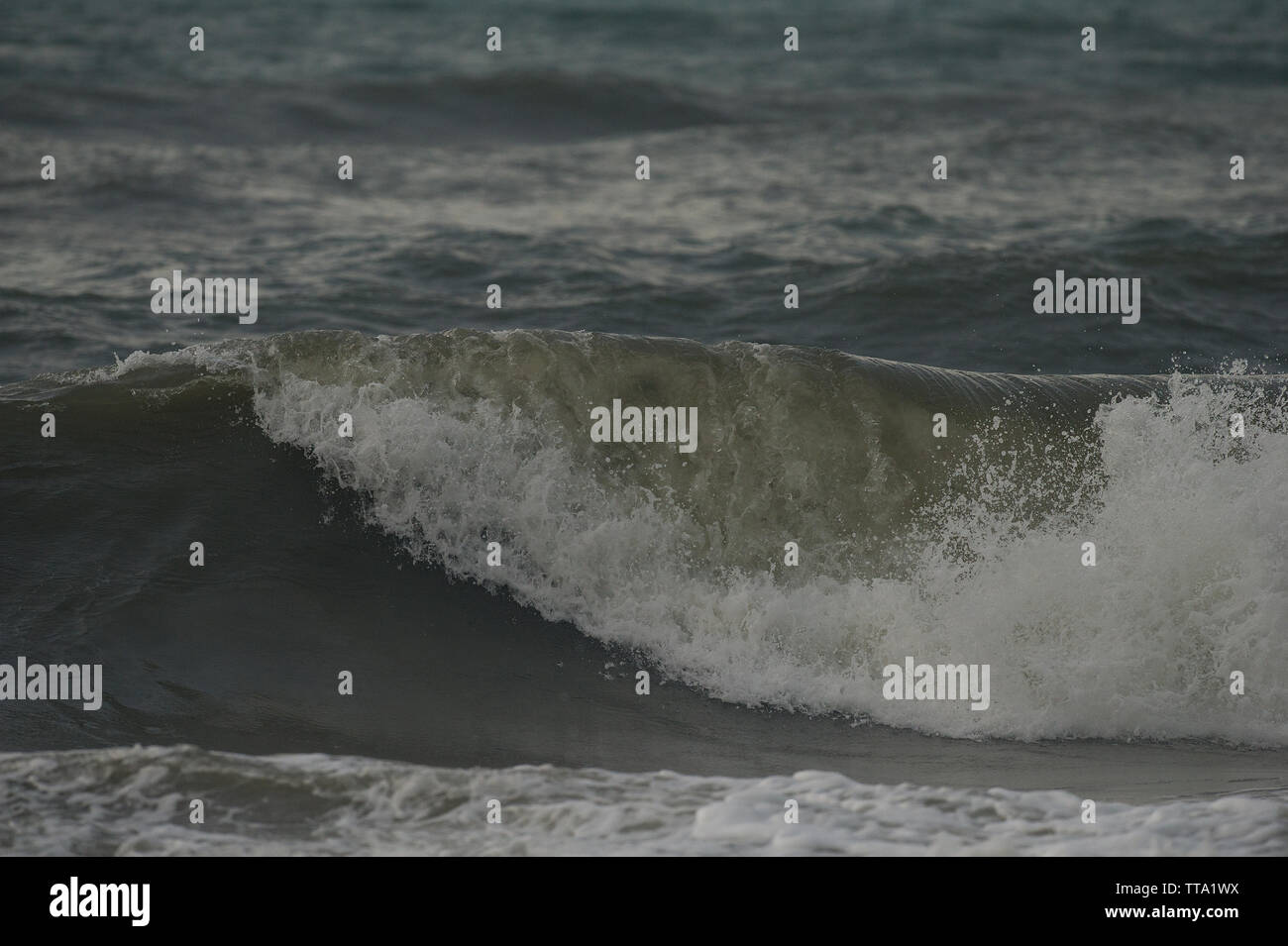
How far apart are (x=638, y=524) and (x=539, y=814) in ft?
9.75

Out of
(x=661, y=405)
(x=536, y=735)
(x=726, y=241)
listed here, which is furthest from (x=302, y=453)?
(x=726, y=241)

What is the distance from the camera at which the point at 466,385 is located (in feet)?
28.6

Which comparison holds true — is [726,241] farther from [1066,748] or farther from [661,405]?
[1066,748]

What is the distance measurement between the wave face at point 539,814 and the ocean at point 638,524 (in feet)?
0.07

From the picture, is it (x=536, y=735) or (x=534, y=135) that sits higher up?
(x=534, y=135)

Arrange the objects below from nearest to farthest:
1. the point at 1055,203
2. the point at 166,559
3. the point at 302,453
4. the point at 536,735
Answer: the point at 536,735 → the point at 166,559 → the point at 302,453 → the point at 1055,203

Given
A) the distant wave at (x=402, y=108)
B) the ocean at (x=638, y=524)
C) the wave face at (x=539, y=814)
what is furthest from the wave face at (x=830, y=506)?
the distant wave at (x=402, y=108)

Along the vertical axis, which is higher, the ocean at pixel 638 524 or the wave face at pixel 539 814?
the ocean at pixel 638 524

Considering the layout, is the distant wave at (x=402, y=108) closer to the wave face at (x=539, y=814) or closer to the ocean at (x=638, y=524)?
the ocean at (x=638, y=524)

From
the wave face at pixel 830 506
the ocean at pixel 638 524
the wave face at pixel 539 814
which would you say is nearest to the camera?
the wave face at pixel 539 814

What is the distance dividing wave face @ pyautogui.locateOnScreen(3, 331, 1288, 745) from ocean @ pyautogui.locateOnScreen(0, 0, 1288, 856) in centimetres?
3

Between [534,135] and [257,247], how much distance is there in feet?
22.8

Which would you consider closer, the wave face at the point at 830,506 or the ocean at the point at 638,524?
the ocean at the point at 638,524

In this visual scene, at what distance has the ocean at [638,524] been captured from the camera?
18.8 ft
